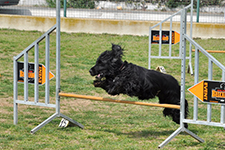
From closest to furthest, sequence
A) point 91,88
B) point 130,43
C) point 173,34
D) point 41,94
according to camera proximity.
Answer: point 41,94
point 91,88
point 173,34
point 130,43

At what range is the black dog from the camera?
179 inches

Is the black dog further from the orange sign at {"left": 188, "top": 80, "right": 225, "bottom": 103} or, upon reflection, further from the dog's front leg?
the orange sign at {"left": 188, "top": 80, "right": 225, "bottom": 103}

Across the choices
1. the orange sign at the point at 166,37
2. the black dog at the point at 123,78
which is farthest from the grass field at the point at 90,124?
the orange sign at the point at 166,37

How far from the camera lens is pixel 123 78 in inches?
179

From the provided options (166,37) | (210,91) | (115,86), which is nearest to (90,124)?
(115,86)

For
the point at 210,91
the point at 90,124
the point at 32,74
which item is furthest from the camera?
the point at 90,124

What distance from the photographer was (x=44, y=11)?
43.4 ft

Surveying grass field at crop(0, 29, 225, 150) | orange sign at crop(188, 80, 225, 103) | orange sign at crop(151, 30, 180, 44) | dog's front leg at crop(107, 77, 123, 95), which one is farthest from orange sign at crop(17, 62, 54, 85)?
orange sign at crop(151, 30, 180, 44)

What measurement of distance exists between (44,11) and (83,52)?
11.1 feet

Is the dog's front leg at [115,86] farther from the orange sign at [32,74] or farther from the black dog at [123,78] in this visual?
the orange sign at [32,74]

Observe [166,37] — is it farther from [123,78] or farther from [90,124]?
[123,78]

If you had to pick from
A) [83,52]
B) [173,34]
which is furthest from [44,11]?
[173,34]

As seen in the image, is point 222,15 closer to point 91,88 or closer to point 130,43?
point 130,43

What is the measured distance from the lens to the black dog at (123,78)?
4.55 metres
